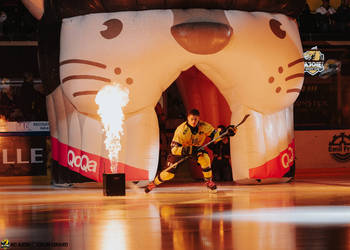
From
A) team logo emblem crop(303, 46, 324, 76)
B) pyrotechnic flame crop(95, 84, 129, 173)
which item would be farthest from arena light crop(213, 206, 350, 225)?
team logo emblem crop(303, 46, 324, 76)

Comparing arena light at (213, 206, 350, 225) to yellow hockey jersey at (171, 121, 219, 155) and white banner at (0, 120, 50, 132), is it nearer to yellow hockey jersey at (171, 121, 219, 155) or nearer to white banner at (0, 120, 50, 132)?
yellow hockey jersey at (171, 121, 219, 155)

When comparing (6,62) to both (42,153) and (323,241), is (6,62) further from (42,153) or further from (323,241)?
(323,241)

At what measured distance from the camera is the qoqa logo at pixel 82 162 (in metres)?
13.4

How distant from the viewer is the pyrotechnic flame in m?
12.9

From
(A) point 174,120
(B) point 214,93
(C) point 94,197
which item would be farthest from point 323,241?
(A) point 174,120

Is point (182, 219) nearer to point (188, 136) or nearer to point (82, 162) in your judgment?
point (188, 136)

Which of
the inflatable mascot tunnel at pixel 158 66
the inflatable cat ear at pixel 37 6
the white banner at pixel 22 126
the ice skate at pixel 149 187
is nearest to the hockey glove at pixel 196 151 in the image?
the ice skate at pixel 149 187

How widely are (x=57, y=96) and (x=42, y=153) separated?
3635mm

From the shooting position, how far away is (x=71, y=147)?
539 inches

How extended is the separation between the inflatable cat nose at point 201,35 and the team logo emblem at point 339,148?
265 inches

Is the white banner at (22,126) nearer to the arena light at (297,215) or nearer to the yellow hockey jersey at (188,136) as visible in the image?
the yellow hockey jersey at (188,136)

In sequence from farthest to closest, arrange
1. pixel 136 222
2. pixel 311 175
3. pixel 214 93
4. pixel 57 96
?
pixel 311 175 → pixel 214 93 → pixel 57 96 → pixel 136 222

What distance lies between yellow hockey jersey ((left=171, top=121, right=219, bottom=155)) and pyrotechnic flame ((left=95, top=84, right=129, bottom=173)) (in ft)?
4.30

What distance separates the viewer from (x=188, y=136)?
1208cm
